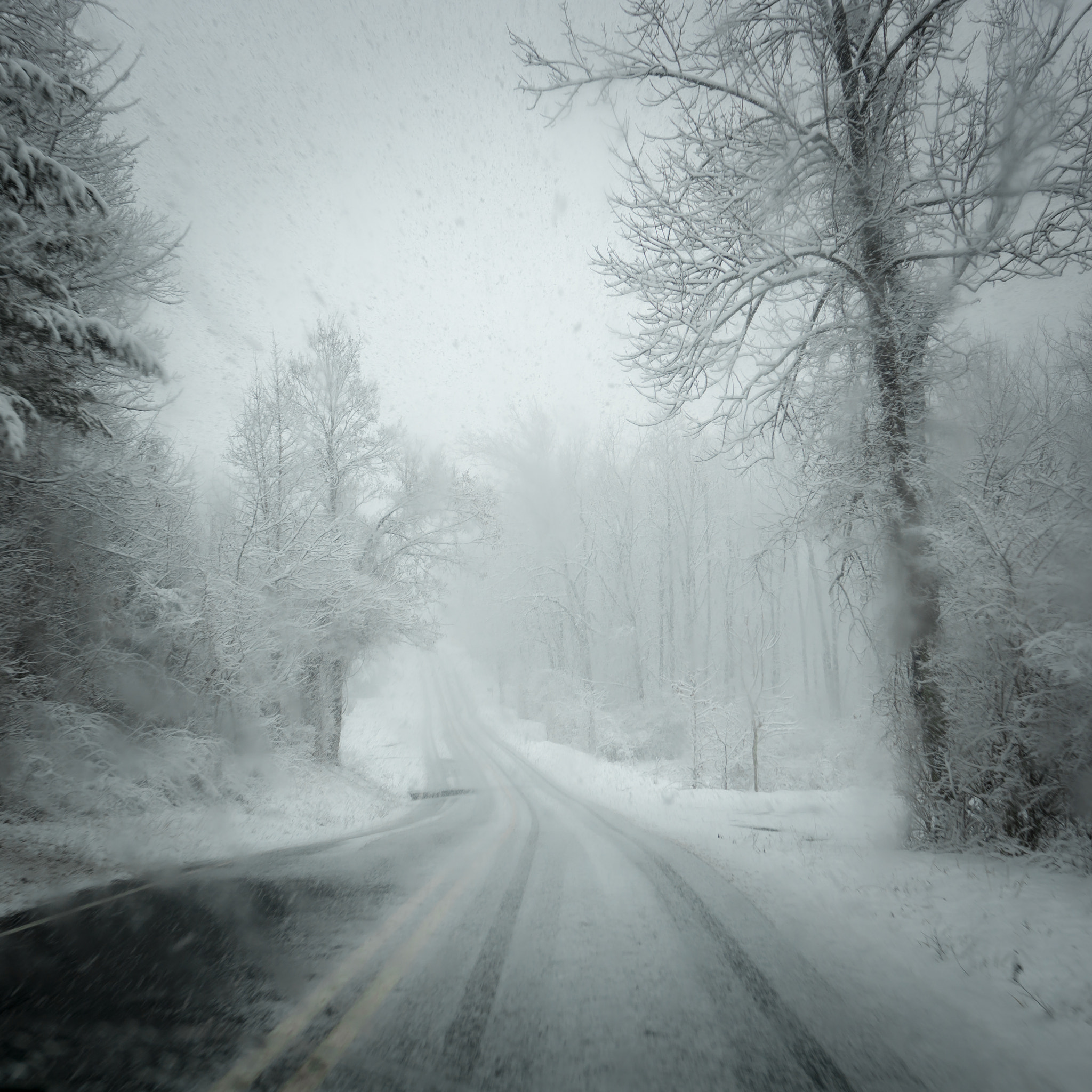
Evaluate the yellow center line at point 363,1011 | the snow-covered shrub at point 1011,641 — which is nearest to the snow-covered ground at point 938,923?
the snow-covered shrub at point 1011,641

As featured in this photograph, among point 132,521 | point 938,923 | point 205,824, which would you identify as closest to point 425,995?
point 938,923

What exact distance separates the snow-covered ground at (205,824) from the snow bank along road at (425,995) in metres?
1.09

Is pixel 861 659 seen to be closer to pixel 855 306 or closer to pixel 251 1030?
pixel 855 306

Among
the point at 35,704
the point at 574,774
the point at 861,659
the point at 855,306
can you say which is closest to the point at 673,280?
the point at 855,306

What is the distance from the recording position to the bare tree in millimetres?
5078

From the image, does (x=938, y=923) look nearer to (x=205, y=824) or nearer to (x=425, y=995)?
(x=425, y=995)

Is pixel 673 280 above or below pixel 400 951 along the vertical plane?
above

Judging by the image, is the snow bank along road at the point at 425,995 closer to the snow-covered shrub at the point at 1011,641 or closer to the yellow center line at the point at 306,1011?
the yellow center line at the point at 306,1011

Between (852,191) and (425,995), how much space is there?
821cm

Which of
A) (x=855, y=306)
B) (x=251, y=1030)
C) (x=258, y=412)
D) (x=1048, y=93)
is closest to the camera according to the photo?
(x=251, y=1030)

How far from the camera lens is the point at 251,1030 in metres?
2.39

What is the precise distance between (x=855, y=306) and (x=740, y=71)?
305cm

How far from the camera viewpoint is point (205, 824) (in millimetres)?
7633

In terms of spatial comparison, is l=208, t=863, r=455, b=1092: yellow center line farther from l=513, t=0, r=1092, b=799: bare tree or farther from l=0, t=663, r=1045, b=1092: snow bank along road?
l=513, t=0, r=1092, b=799: bare tree
